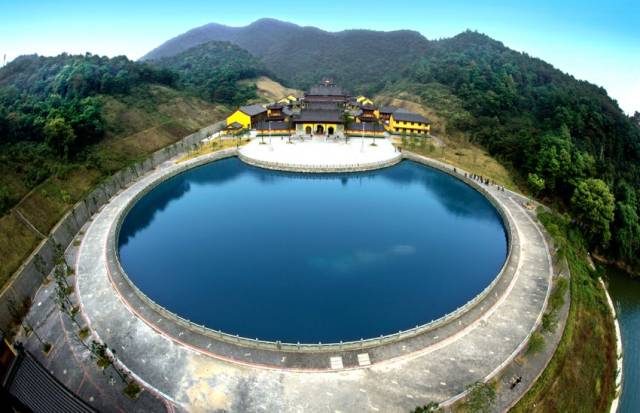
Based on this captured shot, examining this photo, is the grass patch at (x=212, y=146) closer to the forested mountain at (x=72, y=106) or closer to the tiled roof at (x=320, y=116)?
the forested mountain at (x=72, y=106)

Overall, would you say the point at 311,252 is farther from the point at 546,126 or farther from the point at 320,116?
the point at 546,126

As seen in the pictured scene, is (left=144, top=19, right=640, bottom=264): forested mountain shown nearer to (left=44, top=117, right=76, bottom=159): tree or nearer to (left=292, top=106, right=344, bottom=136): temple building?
(left=292, top=106, right=344, bottom=136): temple building

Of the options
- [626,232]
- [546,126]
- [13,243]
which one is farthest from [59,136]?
[546,126]

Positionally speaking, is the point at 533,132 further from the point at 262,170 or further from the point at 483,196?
the point at 262,170

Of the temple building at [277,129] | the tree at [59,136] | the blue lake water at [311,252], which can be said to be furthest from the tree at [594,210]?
the tree at [59,136]

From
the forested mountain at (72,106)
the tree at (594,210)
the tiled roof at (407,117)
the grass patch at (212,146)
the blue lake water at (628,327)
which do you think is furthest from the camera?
the tiled roof at (407,117)

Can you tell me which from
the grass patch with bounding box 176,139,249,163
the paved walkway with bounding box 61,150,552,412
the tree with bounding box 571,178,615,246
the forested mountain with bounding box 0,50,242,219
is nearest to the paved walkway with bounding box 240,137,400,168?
the grass patch with bounding box 176,139,249,163
